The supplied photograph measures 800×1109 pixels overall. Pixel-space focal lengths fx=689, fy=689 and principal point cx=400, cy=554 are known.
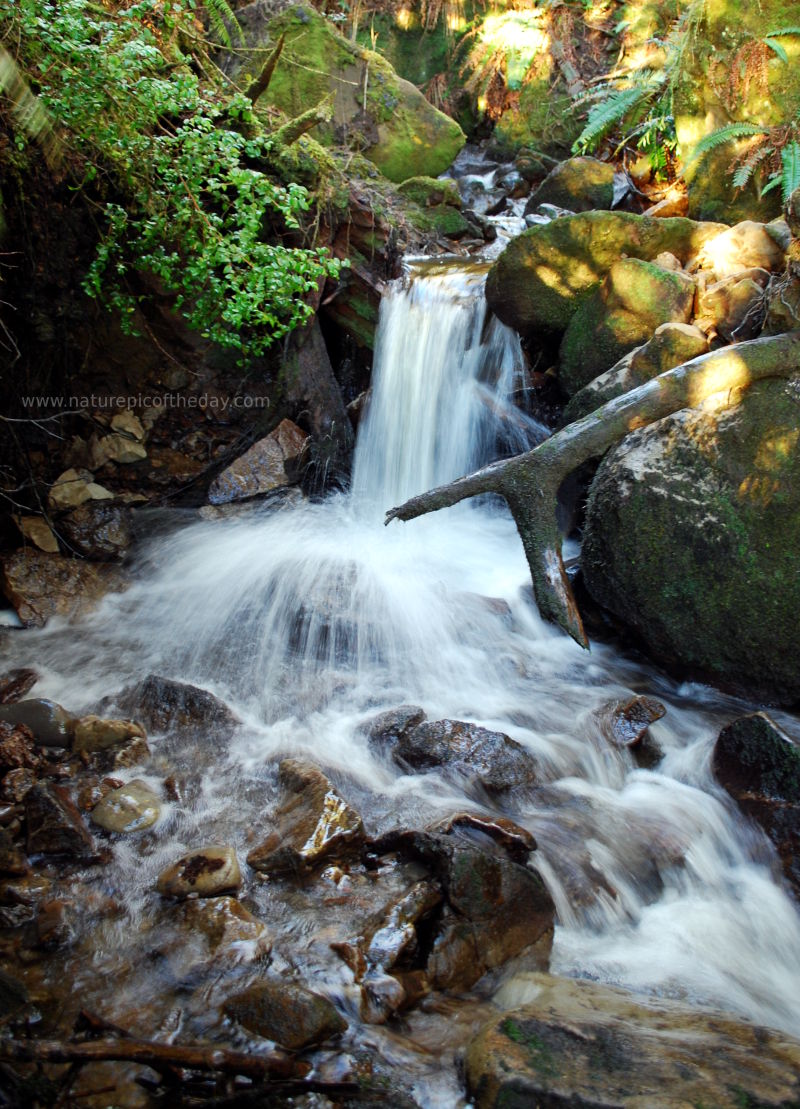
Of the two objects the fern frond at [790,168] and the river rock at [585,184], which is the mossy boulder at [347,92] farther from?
the fern frond at [790,168]

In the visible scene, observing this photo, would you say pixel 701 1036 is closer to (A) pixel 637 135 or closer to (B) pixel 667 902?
(B) pixel 667 902

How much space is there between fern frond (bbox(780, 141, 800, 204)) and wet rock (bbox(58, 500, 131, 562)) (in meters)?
6.69

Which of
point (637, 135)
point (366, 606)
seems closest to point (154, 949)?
point (366, 606)

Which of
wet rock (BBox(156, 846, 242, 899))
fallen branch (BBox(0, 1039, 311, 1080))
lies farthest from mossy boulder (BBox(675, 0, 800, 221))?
fallen branch (BBox(0, 1039, 311, 1080))

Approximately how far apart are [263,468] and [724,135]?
595 centimetres

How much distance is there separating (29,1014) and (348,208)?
6.85 meters

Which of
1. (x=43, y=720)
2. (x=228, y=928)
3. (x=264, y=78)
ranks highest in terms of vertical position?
(x=264, y=78)

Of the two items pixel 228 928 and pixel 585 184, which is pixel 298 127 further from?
pixel 228 928

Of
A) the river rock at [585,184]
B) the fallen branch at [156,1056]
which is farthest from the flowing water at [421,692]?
the river rock at [585,184]

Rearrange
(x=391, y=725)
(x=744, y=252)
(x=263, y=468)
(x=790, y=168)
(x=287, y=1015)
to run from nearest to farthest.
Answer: (x=287, y=1015)
(x=391, y=725)
(x=744, y=252)
(x=790, y=168)
(x=263, y=468)

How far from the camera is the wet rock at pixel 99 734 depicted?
369 centimetres

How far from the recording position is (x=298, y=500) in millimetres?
6918

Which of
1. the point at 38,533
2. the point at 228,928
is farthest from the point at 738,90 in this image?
the point at 228,928

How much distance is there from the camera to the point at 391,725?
160 inches
